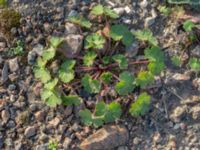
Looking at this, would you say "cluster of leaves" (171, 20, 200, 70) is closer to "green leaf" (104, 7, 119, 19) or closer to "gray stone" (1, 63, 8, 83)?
"green leaf" (104, 7, 119, 19)

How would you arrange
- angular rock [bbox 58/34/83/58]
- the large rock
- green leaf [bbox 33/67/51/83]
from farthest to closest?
1. angular rock [bbox 58/34/83/58]
2. green leaf [bbox 33/67/51/83]
3. the large rock

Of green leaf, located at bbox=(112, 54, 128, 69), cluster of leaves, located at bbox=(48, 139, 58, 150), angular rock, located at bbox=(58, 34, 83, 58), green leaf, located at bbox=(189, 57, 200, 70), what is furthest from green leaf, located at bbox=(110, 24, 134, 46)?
cluster of leaves, located at bbox=(48, 139, 58, 150)

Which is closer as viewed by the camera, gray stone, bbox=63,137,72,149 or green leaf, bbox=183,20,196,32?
gray stone, bbox=63,137,72,149

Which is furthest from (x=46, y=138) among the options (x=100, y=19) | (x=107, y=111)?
(x=100, y=19)

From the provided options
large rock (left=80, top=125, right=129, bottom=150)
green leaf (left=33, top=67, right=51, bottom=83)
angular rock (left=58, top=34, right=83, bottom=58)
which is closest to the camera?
large rock (left=80, top=125, right=129, bottom=150)

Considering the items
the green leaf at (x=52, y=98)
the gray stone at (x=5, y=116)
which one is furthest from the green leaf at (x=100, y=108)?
the gray stone at (x=5, y=116)

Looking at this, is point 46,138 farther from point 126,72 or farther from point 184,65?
Answer: point 184,65
